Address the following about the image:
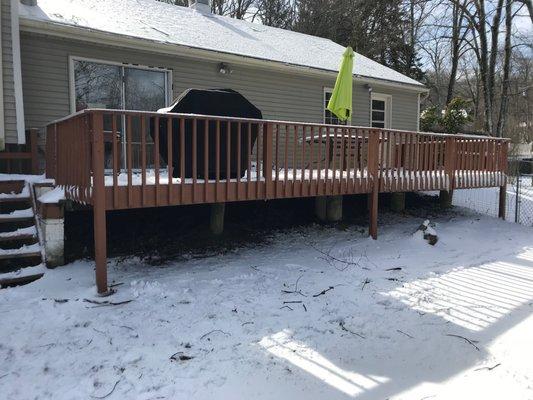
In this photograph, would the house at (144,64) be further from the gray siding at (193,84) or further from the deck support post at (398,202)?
the deck support post at (398,202)

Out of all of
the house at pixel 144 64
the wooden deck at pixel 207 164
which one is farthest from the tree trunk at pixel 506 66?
the wooden deck at pixel 207 164

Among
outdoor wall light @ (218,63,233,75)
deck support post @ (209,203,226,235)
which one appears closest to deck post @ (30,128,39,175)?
deck support post @ (209,203,226,235)

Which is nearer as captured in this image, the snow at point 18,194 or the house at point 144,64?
the snow at point 18,194

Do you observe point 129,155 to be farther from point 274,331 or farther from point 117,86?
point 117,86

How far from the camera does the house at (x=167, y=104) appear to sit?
183 inches

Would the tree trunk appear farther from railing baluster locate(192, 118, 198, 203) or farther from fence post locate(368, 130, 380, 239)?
railing baluster locate(192, 118, 198, 203)

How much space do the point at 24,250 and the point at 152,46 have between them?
422 cm

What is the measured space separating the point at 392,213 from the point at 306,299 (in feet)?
15.6

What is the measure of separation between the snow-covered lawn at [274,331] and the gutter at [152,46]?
379 cm

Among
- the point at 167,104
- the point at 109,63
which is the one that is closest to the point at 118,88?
the point at 109,63

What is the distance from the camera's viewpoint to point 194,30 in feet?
30.3

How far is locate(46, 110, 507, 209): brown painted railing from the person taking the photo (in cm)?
434

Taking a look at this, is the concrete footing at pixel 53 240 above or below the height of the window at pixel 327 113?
below

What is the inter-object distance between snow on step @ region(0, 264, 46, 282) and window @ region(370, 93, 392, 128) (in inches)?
347
